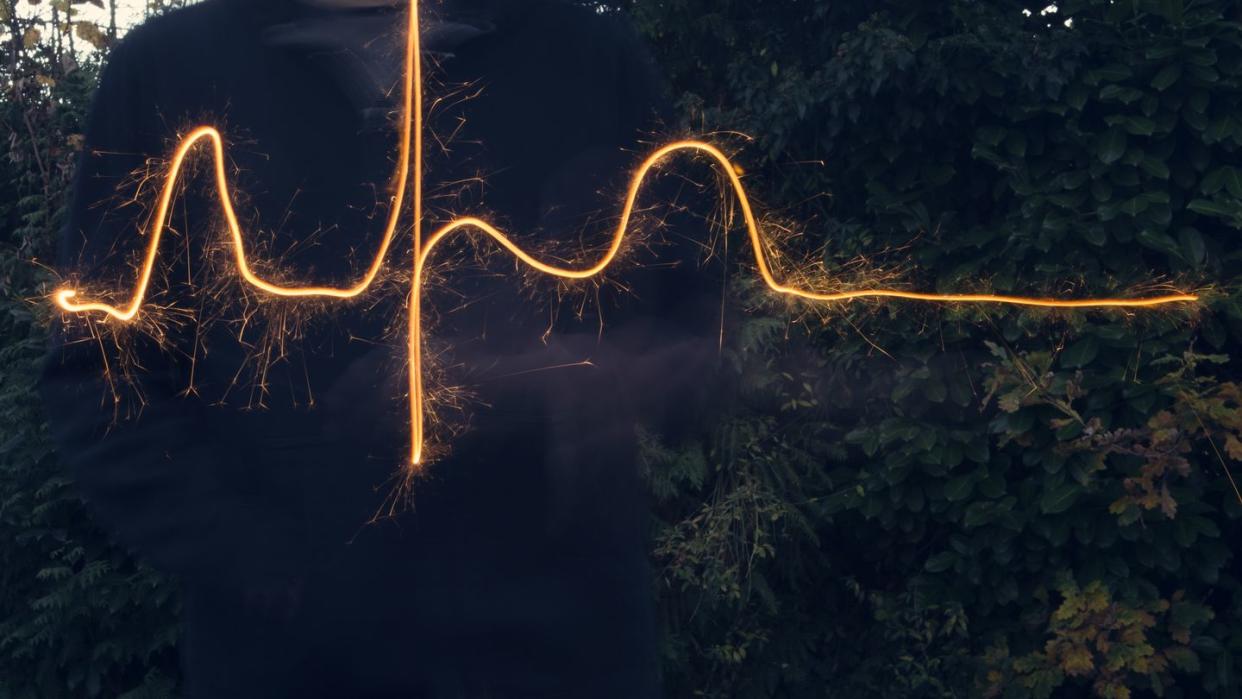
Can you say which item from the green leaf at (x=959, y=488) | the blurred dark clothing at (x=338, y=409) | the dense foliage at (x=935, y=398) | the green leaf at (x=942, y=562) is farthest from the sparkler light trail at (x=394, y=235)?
the green leaf at (x=942, y=562)

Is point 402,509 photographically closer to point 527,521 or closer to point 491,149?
point 527,521

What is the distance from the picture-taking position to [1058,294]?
3.48m

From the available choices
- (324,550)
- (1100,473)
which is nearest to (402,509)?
(324,550)

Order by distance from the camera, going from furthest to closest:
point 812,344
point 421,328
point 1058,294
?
1. point 812,344
2. point 1058,294
3. point 421,328

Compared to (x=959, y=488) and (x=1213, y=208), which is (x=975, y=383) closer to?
(x=959, y=488)

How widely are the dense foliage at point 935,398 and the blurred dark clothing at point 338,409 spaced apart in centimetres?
214

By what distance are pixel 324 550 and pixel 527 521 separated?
204mm

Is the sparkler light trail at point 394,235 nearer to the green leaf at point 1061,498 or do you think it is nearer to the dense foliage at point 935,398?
the dense foliage at point 935,398

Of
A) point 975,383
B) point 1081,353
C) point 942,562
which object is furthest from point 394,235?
point 942,562

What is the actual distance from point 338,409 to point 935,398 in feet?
9.23

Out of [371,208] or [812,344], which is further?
[812,344]

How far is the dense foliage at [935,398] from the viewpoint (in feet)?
11.6

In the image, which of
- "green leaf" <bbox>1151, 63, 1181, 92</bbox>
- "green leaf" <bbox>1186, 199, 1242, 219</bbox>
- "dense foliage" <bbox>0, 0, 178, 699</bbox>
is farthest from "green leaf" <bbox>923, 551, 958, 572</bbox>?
"dense foliage" <bbox>0, 0, 178, 699</bbox>

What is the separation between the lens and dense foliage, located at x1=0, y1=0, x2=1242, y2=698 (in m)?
3.54
